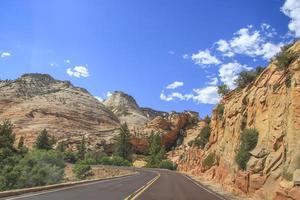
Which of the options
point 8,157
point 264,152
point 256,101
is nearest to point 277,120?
point 264,152

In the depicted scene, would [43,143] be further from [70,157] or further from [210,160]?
[210,160]

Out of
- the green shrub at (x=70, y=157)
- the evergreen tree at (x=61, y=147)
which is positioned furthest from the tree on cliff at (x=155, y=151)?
the evergreen tree at (x=61, y=147)

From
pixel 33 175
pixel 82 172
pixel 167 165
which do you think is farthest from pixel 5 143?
pixel 167 165

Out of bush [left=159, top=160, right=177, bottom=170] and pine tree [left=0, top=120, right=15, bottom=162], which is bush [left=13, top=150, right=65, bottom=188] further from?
bush [left=159, top=160, right=177, bottom=170]

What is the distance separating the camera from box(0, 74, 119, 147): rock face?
133 metres

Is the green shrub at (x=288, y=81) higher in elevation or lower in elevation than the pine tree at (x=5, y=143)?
higher

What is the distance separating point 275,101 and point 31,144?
10134 centimetres

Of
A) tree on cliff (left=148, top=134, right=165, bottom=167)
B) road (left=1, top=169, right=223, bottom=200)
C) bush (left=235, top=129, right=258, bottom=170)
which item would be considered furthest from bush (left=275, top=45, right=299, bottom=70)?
tree on cliff (left=148, top=134, right=165, bottom=167)

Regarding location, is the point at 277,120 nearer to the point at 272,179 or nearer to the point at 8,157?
the point at 272,179

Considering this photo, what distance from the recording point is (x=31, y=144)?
120m

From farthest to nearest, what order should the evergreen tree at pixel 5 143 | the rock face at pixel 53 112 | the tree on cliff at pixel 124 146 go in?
the rock face at pixel 53 112 → the tree on cliff at pixel 124 146 → the evergreen tree at pixel 5 143

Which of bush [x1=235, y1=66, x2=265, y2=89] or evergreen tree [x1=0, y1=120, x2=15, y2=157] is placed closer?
bush [x1=235, y1=66, x2=265, y2=89]

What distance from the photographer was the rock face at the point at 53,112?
437ft

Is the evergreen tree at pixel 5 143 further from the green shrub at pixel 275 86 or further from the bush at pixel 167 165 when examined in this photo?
the bush at pixel 167 165
